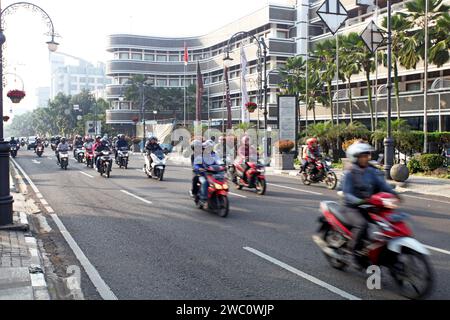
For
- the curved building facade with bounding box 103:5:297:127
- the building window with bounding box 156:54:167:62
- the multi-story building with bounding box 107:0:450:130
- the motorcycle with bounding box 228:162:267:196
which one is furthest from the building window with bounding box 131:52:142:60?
the motorcycle with bounding box 228:162:267:196

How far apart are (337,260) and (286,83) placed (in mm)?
43422

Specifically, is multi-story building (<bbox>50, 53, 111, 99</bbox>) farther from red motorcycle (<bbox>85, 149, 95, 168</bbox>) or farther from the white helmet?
the white helmet

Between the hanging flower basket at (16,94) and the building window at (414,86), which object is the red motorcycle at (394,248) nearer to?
the hanging flower basket at (16,94)

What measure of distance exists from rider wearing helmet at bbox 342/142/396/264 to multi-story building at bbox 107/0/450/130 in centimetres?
2961

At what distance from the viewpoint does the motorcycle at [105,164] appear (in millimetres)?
20703

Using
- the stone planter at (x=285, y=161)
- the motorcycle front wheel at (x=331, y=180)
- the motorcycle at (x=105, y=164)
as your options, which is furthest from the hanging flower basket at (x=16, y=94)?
the motorcycle front wheel at (x=331, y=180)

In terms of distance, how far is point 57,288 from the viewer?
6121 mm

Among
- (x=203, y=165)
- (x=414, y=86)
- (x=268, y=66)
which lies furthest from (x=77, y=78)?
(x=203, y=165)

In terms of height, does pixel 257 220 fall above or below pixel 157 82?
below

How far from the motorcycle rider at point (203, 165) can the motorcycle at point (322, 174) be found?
6.32 meters

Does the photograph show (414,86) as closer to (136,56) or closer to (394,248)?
(394,248)

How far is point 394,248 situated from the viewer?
5469 mm
